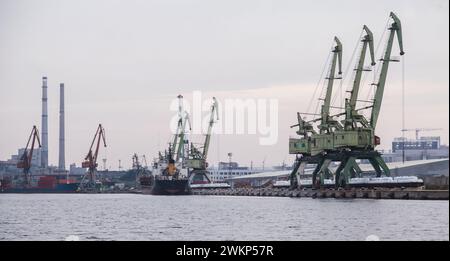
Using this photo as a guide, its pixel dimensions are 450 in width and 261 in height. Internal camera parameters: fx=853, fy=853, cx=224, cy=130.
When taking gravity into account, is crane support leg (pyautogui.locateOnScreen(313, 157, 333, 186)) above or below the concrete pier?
above

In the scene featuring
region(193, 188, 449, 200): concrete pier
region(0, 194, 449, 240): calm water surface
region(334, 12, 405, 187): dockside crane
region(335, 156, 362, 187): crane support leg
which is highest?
region(334, 12, 405, 187): dockside crane

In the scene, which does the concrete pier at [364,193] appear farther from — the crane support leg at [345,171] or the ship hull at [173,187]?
the ship hull at [173,187]

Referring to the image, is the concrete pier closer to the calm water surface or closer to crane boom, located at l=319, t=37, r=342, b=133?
crane boom, located at l=319, t=37, r=342, b=133

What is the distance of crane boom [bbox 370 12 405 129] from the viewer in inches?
4882

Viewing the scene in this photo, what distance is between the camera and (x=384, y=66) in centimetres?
12506

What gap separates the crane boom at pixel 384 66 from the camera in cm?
12400

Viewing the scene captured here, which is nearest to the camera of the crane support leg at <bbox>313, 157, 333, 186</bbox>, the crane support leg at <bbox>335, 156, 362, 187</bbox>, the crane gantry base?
the crane gantry base

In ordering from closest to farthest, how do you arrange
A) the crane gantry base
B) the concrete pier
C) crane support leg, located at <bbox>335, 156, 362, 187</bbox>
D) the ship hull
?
1. the concrete pier
2. the crane gantry base
3. crane support leg, located at <bbox>335, 156, 362, 187</bbox>
4. the ship hull

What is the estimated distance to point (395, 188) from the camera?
11475cm

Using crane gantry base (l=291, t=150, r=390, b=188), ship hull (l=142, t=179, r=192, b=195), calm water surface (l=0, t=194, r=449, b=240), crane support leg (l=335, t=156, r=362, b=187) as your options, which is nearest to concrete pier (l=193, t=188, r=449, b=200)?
crane support leg (l=335, t=156, r=362, b=187)

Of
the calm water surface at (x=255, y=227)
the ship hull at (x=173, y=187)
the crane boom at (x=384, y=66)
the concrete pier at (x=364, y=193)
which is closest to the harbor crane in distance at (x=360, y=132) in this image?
the crane boom at (x=384, y=66)

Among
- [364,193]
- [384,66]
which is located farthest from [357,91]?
[364,193]

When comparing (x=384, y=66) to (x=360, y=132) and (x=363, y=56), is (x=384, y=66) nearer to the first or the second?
(x=363, y=56)
